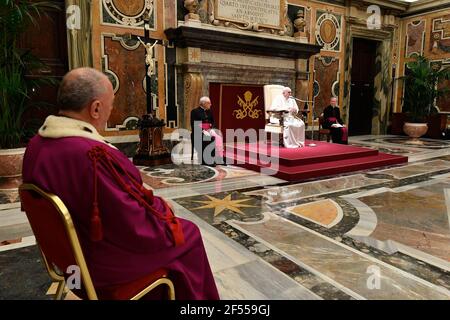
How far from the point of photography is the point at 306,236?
9.23ft

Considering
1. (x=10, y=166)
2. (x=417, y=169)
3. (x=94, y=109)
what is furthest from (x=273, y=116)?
(x=94, y=109)

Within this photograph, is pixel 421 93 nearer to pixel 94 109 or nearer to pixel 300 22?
pixel 300 22

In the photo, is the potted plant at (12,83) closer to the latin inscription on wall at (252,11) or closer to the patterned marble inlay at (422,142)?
the latin inscription on wall at (252,11)

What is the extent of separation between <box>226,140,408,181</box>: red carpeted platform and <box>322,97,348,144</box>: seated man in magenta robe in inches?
39.1

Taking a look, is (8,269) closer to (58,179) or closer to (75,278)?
(75,278)

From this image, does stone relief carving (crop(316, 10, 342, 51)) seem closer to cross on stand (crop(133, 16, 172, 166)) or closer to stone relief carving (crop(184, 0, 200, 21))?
stone relief carving (crop(184, 0, 200, 21))

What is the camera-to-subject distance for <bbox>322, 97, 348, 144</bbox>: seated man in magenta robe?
24.5 feet

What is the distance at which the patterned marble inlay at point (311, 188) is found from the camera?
3.93 metres

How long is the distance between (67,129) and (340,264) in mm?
1945

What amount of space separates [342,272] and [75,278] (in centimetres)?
166

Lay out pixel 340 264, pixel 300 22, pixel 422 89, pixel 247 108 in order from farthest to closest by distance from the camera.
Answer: pixel 422 89
pixel 300 22
pixel 247 108
pixel 340 264

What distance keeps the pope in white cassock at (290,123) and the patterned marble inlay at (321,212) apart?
2806 millimetres

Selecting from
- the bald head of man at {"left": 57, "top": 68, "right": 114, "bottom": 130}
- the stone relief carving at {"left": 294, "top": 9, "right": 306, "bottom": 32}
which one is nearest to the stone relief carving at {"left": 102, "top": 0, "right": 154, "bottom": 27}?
the stone relief carving at {"left": 294, "top": 9, "right": 306, "bottom": 32}

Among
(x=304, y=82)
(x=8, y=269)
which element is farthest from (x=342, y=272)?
(x=304, y=82)
